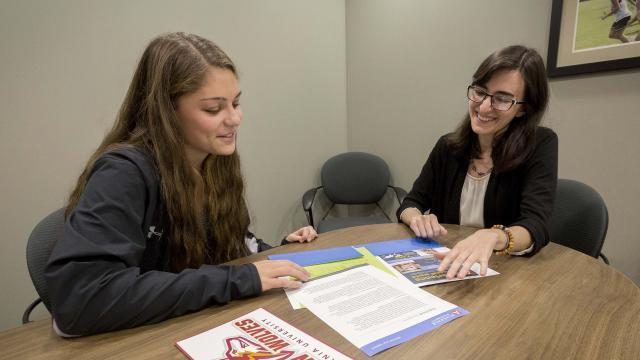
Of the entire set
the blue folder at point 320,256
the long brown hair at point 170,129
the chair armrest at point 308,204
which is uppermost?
the long brown hair at point 170,129

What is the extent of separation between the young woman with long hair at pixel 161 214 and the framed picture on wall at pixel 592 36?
6.07 feet

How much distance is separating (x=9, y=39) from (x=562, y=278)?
2.31 metres

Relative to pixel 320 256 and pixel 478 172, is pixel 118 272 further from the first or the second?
pixel 478 172

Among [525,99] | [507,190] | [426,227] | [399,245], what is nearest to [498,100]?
[525,99]

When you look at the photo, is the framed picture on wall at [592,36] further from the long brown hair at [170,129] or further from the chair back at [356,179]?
the long brown hair at [170,129]

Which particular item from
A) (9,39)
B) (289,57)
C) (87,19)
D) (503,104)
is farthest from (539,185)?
(9,39)

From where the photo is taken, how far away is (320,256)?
1110 millimetres

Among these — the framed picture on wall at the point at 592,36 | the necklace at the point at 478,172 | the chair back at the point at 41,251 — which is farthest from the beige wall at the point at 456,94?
the chair back at the point at 41,251

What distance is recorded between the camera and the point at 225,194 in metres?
1.27

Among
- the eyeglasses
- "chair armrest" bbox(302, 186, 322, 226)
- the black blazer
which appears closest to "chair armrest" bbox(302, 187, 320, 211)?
"chair armrest" bbox(302, 186, 322, 226)

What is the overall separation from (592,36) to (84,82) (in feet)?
8.95

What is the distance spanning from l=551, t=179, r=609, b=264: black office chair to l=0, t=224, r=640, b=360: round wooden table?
0.42 metres

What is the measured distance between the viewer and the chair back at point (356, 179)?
2828 mm

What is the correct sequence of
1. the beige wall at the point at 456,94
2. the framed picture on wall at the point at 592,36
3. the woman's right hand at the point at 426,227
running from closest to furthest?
1. the woman's right hand at the point at 426,227
2. the framed picture on wall at the point at 592,36
3. the beige wall at the point at 456,94
